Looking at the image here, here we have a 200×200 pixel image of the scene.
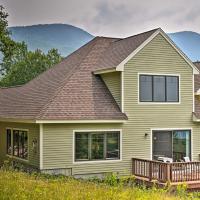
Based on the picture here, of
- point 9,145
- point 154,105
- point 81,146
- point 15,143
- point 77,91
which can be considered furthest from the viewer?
point 9,145

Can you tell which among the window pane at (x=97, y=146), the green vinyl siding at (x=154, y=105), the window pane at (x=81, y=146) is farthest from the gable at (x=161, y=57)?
the window pane at (x=81, y=146)

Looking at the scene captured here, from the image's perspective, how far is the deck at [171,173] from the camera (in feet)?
61.2

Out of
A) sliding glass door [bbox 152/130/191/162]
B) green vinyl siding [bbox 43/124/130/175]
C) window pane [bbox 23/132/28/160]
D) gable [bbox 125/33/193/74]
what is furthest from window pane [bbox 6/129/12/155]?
gable [bbox 125/33/193/74]

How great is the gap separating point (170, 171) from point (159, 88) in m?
4.70

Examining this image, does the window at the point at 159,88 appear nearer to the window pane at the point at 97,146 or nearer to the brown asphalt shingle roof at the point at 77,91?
the brown asphalt shingle roof at the point at 77,91

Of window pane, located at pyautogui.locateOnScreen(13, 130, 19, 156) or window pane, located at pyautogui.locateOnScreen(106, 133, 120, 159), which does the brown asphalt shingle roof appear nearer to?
window pane, located at pyautogui.locateOnScreen(106, 133, 120, 159)

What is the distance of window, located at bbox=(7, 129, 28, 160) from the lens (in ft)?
69.7

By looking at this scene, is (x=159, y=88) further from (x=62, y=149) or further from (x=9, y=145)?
(x=9, y=145)

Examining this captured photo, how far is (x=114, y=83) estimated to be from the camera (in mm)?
21484

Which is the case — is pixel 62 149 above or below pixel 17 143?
below

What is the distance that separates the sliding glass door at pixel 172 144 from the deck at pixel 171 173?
5.93 feet

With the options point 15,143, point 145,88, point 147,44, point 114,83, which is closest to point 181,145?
point 145,88

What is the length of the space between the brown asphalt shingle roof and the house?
0.05m

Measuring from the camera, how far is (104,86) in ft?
72.5
